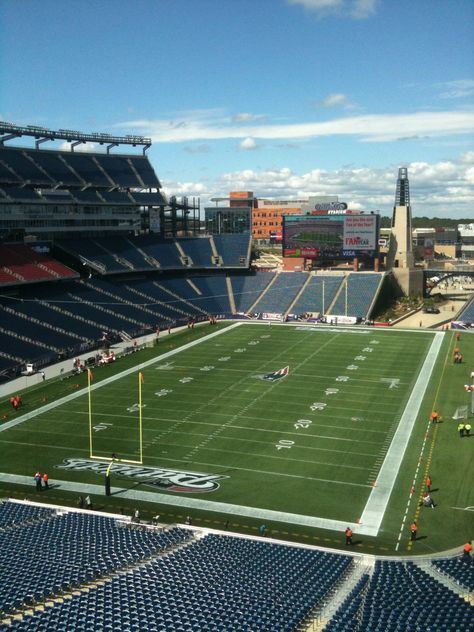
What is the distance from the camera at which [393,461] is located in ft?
98.8

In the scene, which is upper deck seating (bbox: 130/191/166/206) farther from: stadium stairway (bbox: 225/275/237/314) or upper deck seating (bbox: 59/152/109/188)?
stadium stairway (bbox: 225/275/237/314)

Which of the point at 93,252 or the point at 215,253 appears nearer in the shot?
the point at 93,252

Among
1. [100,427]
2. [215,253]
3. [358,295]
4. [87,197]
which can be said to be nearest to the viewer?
[100,427]

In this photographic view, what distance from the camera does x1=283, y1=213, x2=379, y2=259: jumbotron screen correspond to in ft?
255

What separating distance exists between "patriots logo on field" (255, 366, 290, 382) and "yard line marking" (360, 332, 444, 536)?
8.50 metres

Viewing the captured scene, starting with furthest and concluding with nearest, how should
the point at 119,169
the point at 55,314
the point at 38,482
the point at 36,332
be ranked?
the point at 119,169, the point at 55,314, the point at 36,332, the point at 38,482

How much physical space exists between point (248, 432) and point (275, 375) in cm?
1170

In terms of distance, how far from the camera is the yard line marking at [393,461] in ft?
81.3

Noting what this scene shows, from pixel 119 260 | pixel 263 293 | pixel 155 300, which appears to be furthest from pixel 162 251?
pixel 263 293

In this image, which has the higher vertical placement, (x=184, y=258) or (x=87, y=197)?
(x=87, y=197)

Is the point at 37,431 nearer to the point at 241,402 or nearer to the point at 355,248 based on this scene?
the point at 241,402

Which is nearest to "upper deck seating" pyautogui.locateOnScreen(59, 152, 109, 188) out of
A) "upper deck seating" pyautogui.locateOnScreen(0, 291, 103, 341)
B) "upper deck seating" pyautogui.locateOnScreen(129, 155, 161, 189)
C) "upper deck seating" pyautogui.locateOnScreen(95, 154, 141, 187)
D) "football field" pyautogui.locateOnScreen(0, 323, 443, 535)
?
"upper deck seating" pyautogui.locateOnScreen(95, 154, 141, 187)

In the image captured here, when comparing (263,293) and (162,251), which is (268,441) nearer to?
(263,293)

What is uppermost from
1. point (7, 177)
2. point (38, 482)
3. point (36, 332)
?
point (7, 177)
